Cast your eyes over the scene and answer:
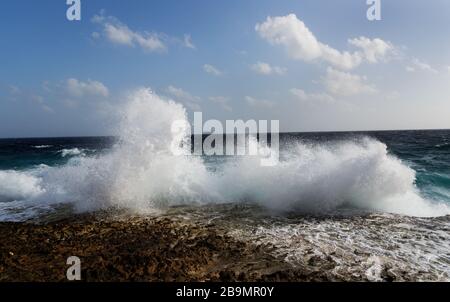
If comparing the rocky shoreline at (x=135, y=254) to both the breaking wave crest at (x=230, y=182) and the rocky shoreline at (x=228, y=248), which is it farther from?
the breaking wave crest at (x=230, y=182)

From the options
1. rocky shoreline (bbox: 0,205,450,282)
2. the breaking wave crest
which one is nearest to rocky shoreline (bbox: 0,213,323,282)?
rocky shoreline (bbox: 0,205,450,282)

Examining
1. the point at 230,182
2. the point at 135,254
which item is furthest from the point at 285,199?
the point at 135,254

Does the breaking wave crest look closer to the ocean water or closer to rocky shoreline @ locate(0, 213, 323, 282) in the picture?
the ocean water

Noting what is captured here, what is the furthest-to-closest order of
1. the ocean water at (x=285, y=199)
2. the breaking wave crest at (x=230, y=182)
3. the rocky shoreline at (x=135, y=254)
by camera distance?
the breaking wave crest at (x=230, y=182)
the ocean water at (x=285, y=199)
the rocky shoreline at (x=135, y=254)

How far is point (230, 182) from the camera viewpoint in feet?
38.5

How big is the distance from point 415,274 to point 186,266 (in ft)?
11.9

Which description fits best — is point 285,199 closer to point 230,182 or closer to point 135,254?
point 230,182

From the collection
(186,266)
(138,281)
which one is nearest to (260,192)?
(186,266)

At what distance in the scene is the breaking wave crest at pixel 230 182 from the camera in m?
9.48

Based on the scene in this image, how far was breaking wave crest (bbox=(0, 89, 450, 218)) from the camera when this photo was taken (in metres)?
9.48

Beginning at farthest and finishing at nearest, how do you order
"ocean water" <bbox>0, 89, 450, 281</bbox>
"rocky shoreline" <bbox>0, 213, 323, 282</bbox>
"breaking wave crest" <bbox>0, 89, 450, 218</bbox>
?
"breaking wave crest" <bbox>0, 89, 450, 218</bbox> < "ocean water" <bbox>0, 89, 450, 281</bbox> < "rocky shoreline" <bbox>0, 213, 323, 282</bbox>

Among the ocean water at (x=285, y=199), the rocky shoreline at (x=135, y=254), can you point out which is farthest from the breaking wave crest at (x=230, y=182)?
the rocky shoreline at (x=135, y=254)
